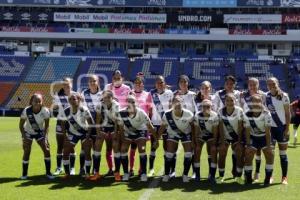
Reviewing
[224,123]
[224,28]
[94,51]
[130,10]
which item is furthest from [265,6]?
[224,123]

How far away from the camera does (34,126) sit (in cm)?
997

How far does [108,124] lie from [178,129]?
1.46 metres

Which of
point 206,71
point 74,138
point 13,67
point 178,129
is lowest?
point 74,138

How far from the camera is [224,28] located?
156 ft

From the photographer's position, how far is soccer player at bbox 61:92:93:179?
996 centimetres

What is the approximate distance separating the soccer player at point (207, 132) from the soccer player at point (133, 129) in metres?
0.89

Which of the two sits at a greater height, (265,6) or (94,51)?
(265,6)

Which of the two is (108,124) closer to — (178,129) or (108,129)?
(108,129)

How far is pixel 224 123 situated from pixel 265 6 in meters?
38.7

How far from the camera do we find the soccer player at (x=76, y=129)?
996 cm

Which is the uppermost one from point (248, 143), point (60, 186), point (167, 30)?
point (167, 30)

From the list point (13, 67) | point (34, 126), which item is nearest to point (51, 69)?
point (13, 67)

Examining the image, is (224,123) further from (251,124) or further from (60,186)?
(60,186)

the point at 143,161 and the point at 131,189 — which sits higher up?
the point at 143,161
